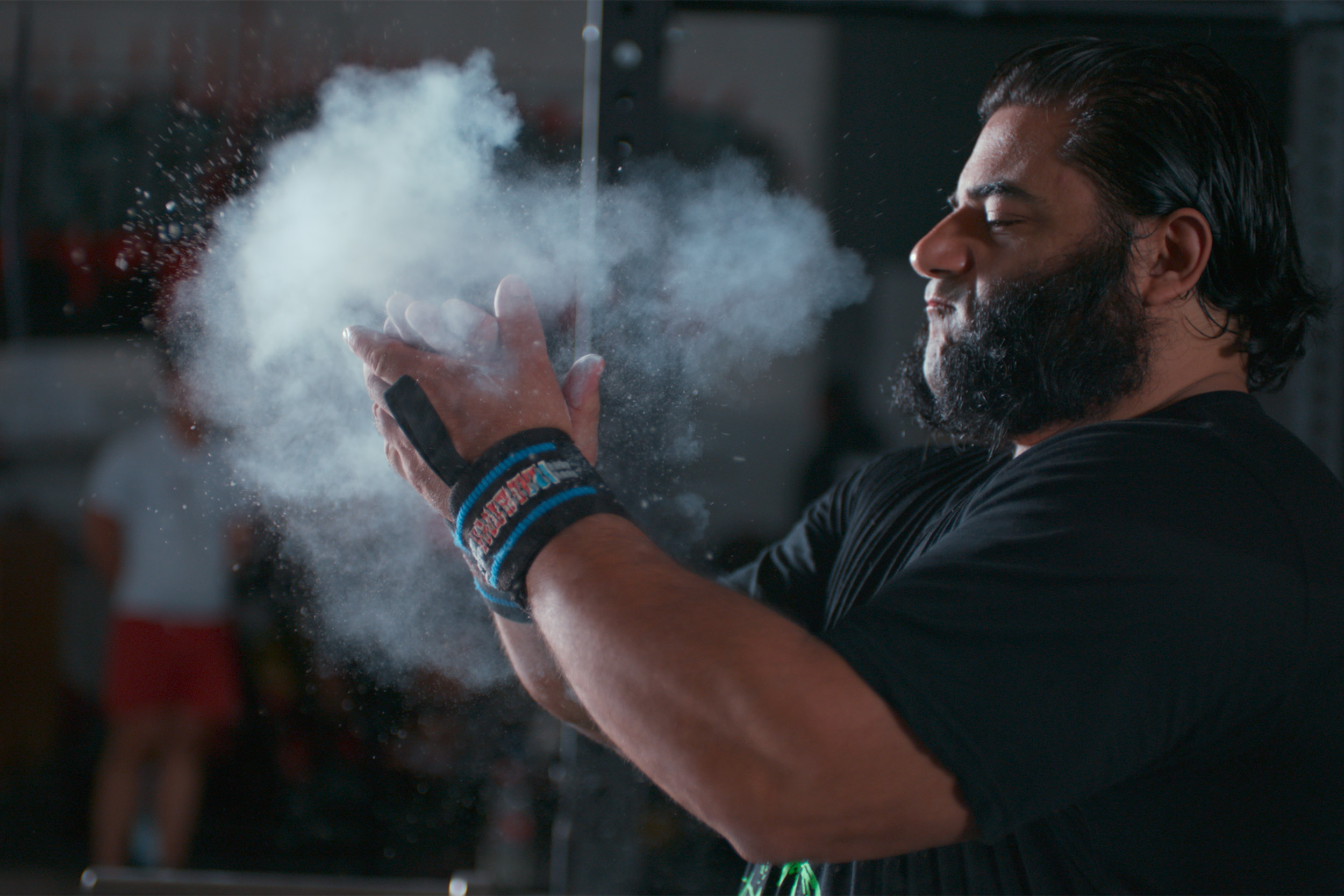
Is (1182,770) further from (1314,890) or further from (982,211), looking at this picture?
(982,211)

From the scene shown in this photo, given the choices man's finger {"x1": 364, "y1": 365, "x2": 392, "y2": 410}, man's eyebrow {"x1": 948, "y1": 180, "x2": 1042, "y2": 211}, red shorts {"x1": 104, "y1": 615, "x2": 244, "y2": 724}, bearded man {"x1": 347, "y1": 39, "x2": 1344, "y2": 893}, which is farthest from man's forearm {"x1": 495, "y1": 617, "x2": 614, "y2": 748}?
red shorts {"x1": 104, "y1": 615, "x2": 244, "y2": 724}

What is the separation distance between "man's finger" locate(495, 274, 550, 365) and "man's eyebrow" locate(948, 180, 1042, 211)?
475mm

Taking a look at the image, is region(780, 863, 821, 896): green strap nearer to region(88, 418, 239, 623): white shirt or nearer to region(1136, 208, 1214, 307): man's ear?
region(1136, 208, 1214, 307): man's ear

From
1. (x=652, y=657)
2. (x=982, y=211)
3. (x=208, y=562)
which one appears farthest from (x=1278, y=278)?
(x=208, y=562)

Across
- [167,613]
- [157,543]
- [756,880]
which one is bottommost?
[167,613]

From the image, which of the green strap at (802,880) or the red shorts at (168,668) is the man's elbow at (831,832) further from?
the red shorts at (168,668)

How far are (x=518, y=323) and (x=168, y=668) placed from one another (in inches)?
82.5

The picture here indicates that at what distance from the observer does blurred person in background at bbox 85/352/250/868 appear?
122 cm

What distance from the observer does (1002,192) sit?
2.72ft

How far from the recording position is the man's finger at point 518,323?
0.78 meters

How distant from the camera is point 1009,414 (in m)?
0.86

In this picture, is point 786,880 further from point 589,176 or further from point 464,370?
point 589,176

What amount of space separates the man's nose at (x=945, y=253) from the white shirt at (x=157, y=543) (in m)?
1.35

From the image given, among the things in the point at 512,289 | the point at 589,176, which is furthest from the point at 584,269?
the point at 512,289
